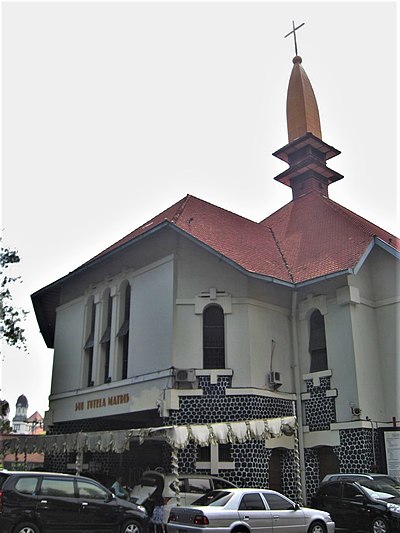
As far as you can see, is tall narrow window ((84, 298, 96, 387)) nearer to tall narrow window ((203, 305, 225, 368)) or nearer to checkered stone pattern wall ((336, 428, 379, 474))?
tall narrow window ((203, 305, 225, 368))

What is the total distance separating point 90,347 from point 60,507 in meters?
11.0

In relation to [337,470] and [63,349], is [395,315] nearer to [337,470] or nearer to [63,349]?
[337,470]

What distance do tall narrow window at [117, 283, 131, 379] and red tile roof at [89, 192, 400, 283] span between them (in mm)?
1846

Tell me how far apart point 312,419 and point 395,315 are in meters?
4.31

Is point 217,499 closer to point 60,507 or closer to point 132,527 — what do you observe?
point 132,527

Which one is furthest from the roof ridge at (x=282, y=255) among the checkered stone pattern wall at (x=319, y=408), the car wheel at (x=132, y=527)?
the car wheel at (x=132, y=527)

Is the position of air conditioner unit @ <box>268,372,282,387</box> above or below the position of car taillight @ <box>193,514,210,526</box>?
above

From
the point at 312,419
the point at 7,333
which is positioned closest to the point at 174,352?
the point at 312,419

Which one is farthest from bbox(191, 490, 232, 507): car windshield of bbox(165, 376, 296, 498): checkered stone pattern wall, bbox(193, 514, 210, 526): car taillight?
bbox(165, 376, 296, 498): checkered stone pattern wall

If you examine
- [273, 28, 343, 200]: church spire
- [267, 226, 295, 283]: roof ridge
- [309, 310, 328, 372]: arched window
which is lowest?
[309, 310, 328, 372]: arched window

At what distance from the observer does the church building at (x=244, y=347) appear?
16766 millimetres

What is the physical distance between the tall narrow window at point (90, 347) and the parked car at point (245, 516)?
10483 mm

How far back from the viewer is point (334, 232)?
20875 millimetres

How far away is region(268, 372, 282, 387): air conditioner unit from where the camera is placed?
1747cm
